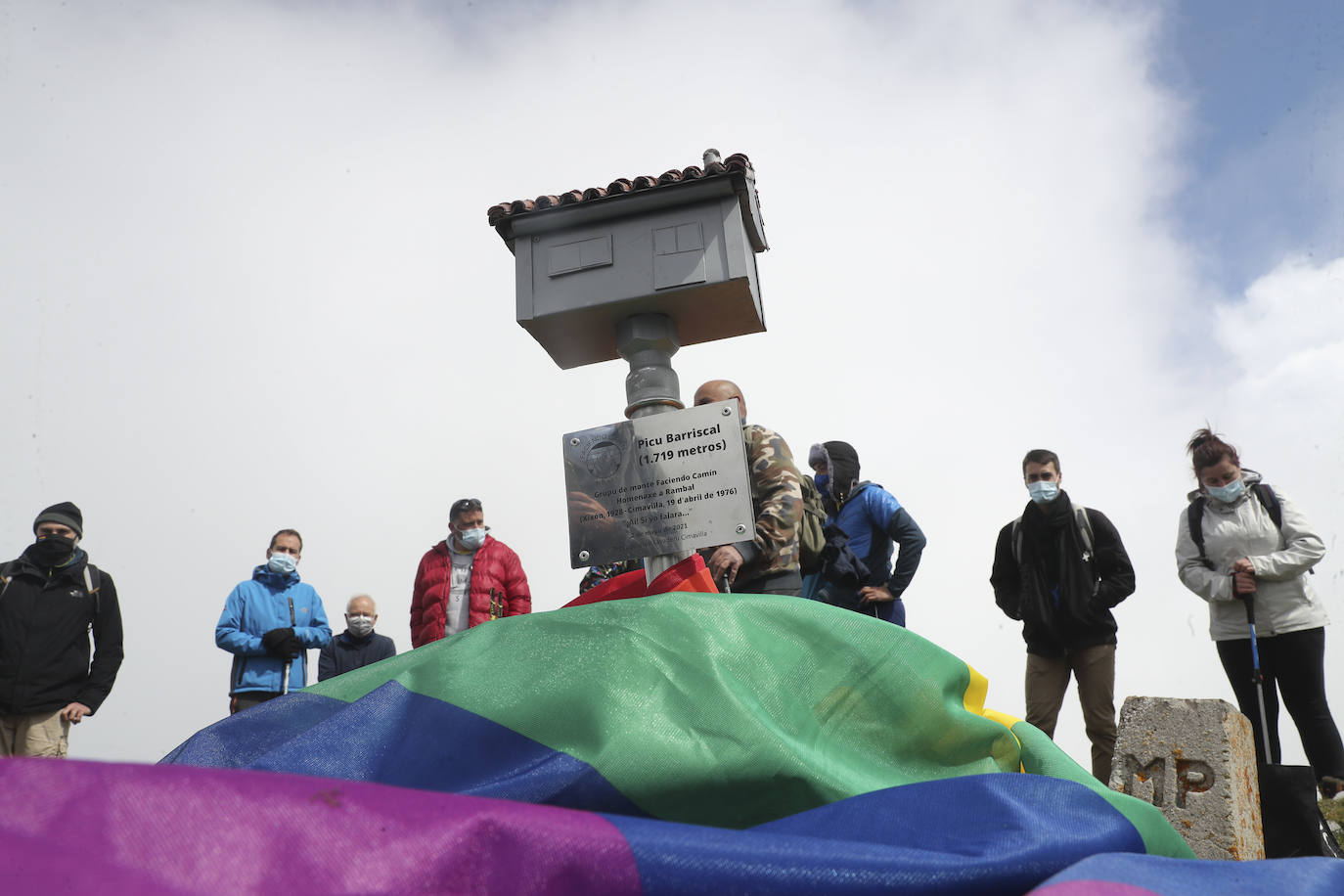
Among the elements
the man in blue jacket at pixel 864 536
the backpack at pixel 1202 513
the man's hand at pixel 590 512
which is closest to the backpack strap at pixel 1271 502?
the backpack at pixel 1202 513

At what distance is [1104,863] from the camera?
1.03 m

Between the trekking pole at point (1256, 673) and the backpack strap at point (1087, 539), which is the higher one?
the backpack strap at point (1087, 539)

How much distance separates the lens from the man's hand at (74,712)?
210 inches

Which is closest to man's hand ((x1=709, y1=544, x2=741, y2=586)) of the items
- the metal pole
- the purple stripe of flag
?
the metal pole

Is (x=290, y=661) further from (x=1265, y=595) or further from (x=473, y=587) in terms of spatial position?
(x=1265, y=595)

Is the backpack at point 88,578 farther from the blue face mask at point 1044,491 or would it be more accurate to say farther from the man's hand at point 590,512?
the blue face mask at point 1044,491

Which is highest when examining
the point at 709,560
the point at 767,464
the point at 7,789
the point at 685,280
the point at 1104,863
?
the point at 685,280

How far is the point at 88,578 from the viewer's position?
5648 mm

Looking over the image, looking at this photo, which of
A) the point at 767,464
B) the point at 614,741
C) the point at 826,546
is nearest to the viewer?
the point at 614,741

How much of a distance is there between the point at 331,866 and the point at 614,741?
1.79 ft

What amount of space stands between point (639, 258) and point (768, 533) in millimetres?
1199

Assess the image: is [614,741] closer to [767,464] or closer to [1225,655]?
[767,464]

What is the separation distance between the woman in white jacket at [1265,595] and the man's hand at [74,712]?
5.76 metres

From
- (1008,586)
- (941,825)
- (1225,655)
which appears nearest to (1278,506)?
(1225,655)
